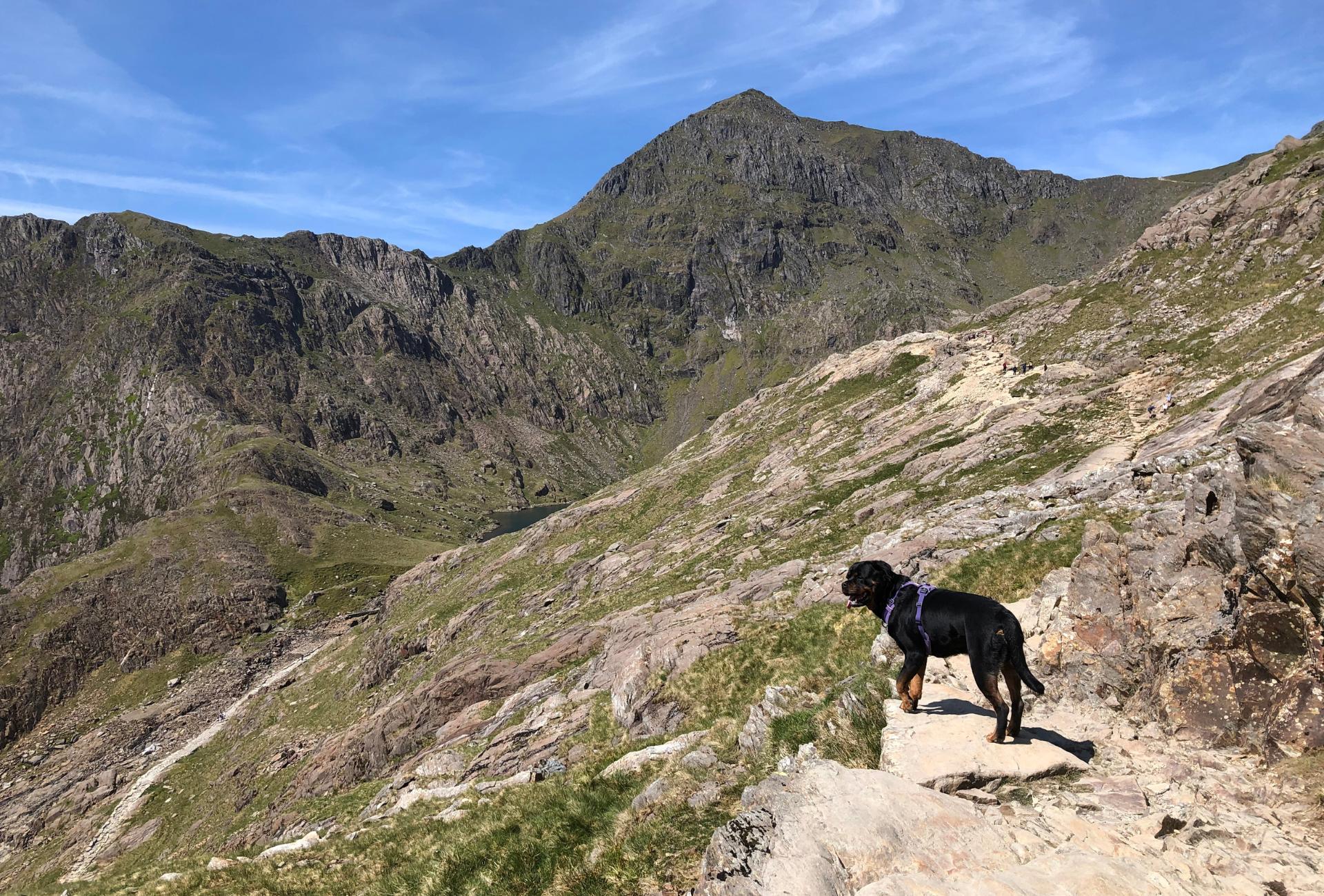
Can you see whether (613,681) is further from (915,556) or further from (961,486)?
(961,486)

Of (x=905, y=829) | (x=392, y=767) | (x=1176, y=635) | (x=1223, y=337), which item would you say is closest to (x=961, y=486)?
(x=1223, y=337)

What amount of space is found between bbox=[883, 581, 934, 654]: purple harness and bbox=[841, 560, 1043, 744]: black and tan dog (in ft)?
0.04

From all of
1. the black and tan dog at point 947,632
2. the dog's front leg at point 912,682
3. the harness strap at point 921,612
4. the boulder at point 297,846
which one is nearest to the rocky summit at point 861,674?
the boulder at point 297,846

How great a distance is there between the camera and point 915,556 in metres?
19.6

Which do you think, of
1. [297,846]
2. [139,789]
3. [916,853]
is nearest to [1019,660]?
[916,853]

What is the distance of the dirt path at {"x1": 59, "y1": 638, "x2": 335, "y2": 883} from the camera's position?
45.6 metres

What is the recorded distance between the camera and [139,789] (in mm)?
55625

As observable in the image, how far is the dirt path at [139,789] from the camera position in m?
45.6

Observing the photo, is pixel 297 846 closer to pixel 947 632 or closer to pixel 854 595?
pixel 854 595

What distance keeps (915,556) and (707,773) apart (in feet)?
41.4

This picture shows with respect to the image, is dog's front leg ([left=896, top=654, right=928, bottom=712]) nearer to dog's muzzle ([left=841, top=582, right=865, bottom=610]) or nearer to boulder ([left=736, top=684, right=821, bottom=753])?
dog's muzzle ([left=841, top=582, right=865, bottom=610])

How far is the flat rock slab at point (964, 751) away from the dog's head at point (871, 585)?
5.97 feet

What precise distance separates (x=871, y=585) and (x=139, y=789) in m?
75.7

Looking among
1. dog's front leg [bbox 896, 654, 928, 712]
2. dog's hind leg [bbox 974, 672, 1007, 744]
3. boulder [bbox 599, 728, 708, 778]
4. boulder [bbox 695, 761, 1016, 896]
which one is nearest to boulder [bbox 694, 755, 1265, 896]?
boulder [bbox 695, 761, 1016, 896]
